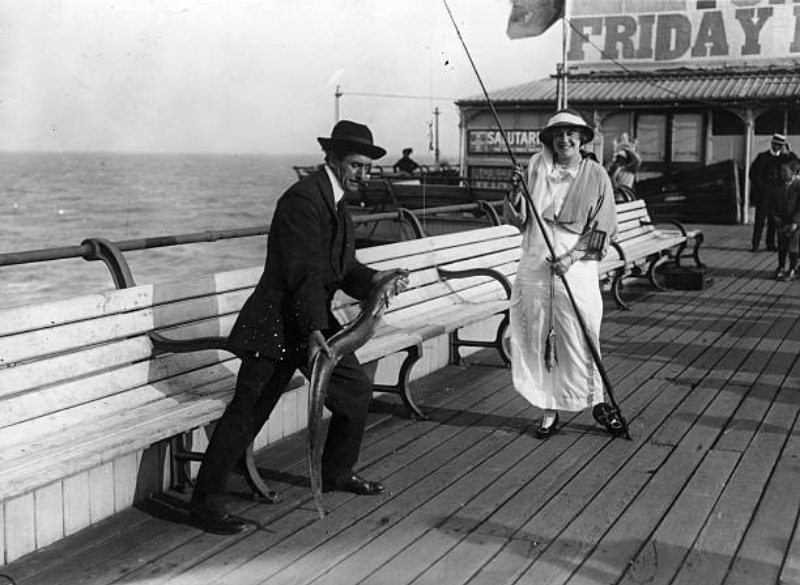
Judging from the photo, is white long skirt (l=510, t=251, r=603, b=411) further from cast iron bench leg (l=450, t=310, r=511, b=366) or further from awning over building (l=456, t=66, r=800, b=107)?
awning over building (l=456, t=66, r=800, b=107)

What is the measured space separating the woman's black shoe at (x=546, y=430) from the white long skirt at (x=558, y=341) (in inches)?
4.6

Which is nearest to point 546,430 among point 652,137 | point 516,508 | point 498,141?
point 516,508

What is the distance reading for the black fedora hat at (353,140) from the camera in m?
4.71

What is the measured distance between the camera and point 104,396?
189 inches

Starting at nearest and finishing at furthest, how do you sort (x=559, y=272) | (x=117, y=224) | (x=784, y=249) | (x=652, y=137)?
(x=559, y=272)
(x=784, y=249)
(x=652, y=137)
(x=117, y=224)

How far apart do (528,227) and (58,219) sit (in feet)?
217

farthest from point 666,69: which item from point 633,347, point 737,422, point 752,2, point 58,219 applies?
point 58,219

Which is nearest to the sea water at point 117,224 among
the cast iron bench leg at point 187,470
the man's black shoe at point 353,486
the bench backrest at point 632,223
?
the bench backrest at point 632,223

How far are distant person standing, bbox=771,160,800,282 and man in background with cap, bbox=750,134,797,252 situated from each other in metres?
2.11

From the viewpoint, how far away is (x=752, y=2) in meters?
29.7

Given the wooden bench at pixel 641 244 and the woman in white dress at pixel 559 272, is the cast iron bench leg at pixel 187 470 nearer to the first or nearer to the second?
the woman in white dress at pixel 559 272

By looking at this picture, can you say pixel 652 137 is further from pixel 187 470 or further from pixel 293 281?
pixel 293 281

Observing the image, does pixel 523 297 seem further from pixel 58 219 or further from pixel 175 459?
pixel 58 219

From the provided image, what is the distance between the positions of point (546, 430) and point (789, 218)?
768 cm
